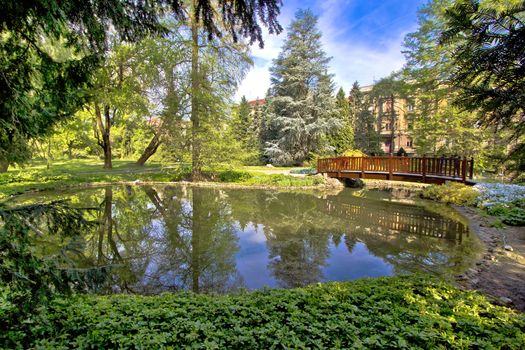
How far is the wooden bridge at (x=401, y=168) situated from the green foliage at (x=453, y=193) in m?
0.42

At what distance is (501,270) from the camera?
5.40 meters

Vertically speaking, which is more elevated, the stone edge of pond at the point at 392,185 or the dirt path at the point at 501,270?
the stone edge of pond at the point at 392,185

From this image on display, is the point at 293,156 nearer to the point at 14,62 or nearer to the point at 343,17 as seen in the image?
the point at 343,17

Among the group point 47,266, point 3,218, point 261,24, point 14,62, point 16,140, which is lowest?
point 47,266

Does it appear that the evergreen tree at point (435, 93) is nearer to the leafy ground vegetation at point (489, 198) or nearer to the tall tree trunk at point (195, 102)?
the leafy ground vegetation at point (489, 198)

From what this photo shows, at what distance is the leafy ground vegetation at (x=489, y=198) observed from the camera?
898 centimetres

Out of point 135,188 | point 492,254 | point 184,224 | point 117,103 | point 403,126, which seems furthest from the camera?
point 403,126

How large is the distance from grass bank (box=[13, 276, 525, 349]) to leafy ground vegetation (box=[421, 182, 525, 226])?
6.85 meters

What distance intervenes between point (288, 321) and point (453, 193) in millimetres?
12102

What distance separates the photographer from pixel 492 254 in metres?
6.24

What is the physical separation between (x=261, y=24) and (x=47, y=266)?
2.79 meters

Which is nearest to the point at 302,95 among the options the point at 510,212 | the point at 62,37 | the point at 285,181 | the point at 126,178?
the point at 285,181

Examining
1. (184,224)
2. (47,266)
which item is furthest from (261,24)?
(184,224)

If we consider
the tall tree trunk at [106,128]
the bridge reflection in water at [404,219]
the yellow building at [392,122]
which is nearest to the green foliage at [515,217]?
the bridge reflection in water at [404,219]
